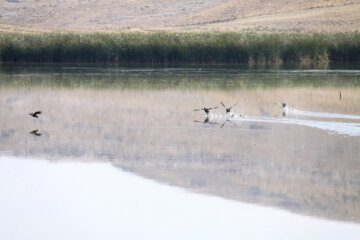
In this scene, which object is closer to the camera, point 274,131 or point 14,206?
point 14,206

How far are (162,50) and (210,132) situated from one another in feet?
72.7

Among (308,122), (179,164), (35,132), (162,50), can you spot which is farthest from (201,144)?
(162,50)

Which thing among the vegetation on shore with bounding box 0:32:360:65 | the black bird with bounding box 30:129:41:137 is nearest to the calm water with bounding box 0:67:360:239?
the black bird with bounding box 30:129:41:137

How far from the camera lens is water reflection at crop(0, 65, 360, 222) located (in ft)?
48.3

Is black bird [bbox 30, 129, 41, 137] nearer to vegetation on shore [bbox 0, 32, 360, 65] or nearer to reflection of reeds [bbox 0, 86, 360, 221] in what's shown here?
reflection of reeds [bbox 0, 86, 360, 221]

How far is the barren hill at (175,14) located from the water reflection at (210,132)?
1417 inches

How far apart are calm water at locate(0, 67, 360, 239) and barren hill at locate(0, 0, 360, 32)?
40715mm

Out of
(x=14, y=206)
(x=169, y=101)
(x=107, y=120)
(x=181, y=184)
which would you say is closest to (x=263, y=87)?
(x=169, y=101)

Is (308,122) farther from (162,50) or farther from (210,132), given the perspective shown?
(162,50)

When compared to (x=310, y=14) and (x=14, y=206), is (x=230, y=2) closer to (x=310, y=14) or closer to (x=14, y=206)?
(x=310, y=14)

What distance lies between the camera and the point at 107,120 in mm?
22625

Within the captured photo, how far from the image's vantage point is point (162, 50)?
42.4 metres

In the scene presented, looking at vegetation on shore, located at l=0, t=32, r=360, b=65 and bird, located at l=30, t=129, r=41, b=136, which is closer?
bird, located at l=30, t=129, r=41, b=136

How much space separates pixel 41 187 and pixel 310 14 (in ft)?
200
